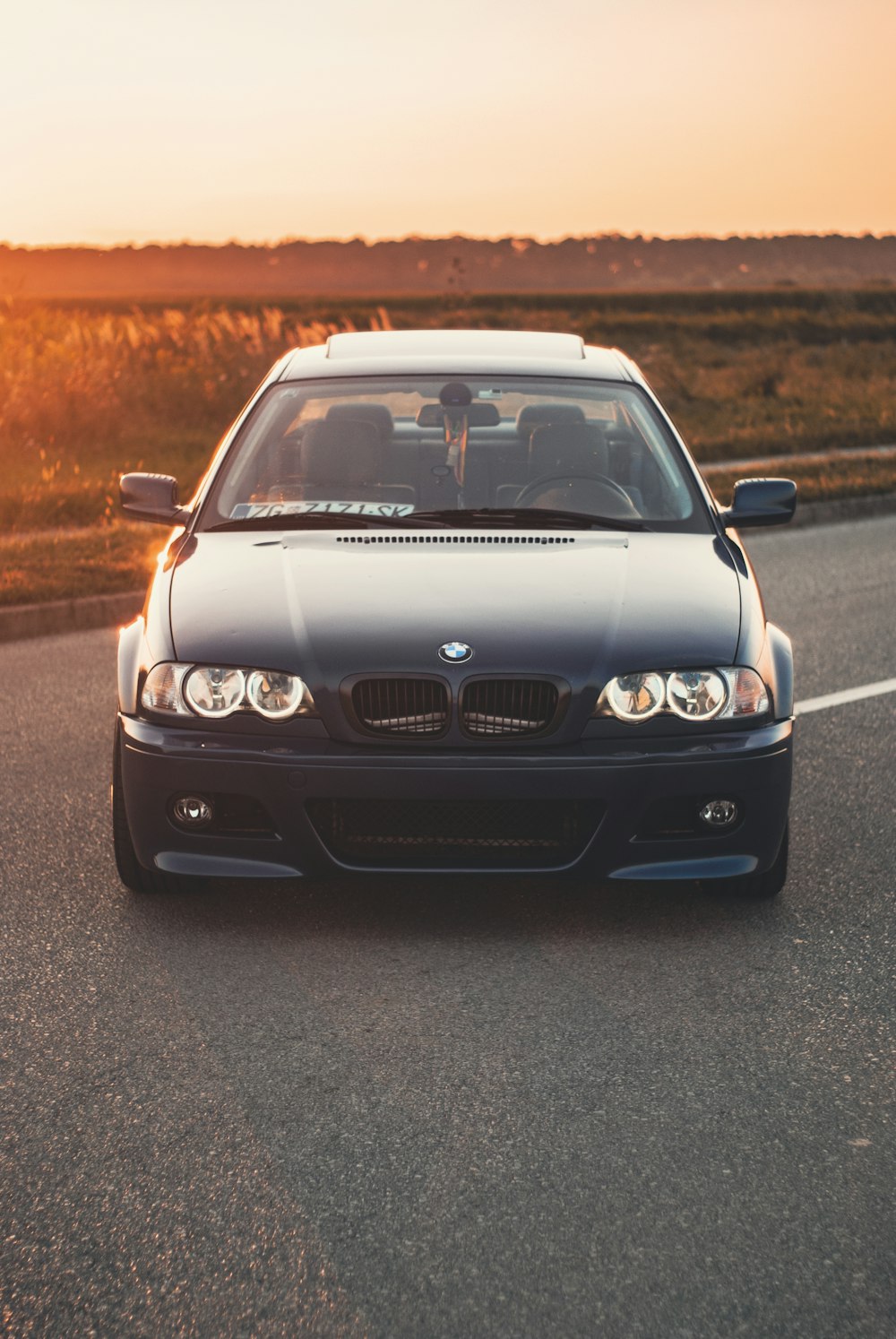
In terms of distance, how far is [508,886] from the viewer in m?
5.05

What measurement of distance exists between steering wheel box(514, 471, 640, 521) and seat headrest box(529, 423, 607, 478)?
0.04 meters

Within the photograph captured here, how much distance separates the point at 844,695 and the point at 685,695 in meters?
3.48

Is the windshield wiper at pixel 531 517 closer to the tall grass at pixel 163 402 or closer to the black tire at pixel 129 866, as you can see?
the black tire at pixel 129 866

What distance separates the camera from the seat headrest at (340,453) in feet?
18.8

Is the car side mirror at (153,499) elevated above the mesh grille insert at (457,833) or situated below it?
above

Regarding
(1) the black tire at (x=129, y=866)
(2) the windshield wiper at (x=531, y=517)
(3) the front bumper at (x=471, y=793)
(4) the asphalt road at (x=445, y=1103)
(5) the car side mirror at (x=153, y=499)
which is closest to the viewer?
(4) the asphalt road at (x=445, y=1103)

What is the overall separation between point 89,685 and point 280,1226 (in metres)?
5.33

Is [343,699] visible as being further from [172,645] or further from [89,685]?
[89,685]

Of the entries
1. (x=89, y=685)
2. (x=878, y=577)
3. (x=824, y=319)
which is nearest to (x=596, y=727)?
(x=89, y=685)

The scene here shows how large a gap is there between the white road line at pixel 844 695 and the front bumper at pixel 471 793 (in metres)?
2.91

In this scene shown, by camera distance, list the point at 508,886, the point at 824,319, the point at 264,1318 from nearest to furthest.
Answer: the point at 264,1318 < the point at 508,886 < the point at 824,319

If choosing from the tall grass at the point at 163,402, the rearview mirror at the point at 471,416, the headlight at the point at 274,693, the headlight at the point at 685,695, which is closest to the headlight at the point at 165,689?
the headlight at the point at 274,693

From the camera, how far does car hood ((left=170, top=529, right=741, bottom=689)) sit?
4.44 metres

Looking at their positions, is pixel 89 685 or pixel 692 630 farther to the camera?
pixel 89 685
